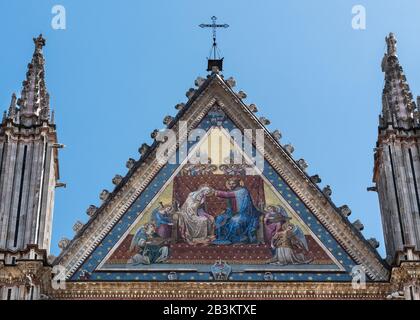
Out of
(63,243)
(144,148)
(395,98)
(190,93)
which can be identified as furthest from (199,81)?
(63,243)

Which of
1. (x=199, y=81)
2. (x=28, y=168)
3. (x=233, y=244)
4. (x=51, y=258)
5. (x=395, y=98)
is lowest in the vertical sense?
(x=51, y=258)

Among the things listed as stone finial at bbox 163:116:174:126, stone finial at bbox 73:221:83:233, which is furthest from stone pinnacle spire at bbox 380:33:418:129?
stone finial at bbox 73:221:83:233

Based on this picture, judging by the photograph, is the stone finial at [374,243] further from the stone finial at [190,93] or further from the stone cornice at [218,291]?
the stone finial at [190,93]

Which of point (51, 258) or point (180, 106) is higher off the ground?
point (180, 106)

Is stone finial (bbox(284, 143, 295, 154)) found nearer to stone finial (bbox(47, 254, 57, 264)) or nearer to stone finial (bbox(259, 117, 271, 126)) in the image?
stone finial (bbox(259, 117, 271, 126))

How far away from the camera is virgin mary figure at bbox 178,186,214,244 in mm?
17656

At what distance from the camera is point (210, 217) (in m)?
18.0

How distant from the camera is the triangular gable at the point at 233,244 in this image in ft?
56.4

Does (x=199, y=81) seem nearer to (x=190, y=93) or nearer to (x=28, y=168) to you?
(x=190, y=93)

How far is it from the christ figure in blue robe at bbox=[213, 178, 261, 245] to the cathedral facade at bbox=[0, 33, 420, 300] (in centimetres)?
2

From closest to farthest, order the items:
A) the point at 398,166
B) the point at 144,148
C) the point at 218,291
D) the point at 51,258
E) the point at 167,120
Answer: the point at 218,291, the point at 51,258, the point at 398,166, the point at 144,148, the point at 167,120

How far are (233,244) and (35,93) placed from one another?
13.9 feet

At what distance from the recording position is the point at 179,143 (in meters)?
19.0

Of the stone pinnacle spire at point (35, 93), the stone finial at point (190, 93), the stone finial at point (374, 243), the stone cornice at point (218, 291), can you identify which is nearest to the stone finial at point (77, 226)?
the stone cornice at point (218, 291)
